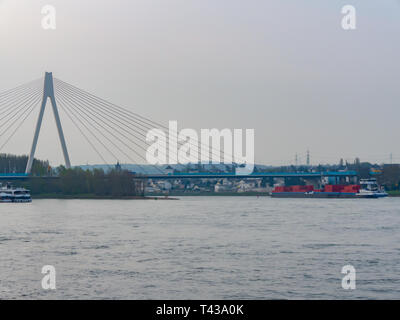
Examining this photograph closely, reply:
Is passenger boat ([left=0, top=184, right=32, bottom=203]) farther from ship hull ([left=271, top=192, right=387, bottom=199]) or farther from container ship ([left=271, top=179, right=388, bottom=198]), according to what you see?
container ship ([left=271, top=179, right=388, bottom=198])

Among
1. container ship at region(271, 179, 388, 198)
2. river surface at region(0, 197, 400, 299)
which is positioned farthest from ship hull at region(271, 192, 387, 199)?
river surface at region(0, 197, 400, 299)

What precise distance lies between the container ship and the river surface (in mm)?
38774

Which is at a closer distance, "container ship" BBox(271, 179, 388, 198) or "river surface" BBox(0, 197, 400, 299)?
"river surface" BBox(0, 197, 400, 299)

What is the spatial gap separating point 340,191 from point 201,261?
51595 millimetres

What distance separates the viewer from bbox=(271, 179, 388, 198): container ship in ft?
200

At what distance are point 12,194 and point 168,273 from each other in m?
40.6

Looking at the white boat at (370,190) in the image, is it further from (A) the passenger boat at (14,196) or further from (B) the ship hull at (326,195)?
(A) the passenger boat at (14,196)

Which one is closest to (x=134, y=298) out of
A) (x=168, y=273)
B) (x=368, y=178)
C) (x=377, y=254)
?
(x=168, y=273)

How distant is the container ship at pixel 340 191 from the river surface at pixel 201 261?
127ft

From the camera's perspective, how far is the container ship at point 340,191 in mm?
60869

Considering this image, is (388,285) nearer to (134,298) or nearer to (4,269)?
(134,298)

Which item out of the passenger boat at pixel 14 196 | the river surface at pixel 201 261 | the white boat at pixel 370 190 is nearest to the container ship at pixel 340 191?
the white boat at pixel 370 190

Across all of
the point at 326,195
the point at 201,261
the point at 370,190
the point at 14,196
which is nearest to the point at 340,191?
the point at 326,195

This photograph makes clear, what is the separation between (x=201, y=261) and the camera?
13.8 m
